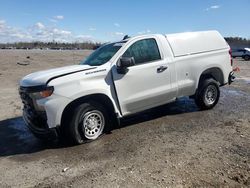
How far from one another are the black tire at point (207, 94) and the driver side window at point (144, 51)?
1.68 meters

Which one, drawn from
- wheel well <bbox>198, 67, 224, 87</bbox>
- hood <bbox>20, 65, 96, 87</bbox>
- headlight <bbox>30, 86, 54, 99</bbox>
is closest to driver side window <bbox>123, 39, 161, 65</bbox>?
hood <bbox>20, 65, 96, 87</bbox>

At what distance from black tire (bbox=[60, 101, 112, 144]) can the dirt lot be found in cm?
19

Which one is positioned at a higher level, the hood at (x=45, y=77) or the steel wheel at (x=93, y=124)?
the hood at (x=45, y=77)

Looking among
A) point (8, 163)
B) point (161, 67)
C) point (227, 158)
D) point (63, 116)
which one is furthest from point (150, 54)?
point (8, 163)

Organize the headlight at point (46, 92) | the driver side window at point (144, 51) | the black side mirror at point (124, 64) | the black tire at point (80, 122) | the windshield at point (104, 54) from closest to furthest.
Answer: the headlight at point (46, 92) < the black tire at point (80, 122) < the black side mirror at point (124, 64) < the windshield at point (104, 54) < the driver side window at point (144, 51)

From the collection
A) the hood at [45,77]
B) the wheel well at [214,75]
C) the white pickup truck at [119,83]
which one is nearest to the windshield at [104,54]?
the white pickup truck at [119,83]

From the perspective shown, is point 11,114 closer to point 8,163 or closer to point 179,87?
point 8,163

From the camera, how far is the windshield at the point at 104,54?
21.6 ft

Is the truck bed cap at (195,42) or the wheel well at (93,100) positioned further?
the truck bed cap at (195,42)

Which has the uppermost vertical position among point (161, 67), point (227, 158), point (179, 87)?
point (161, 67)

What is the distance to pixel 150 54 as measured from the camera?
696cm

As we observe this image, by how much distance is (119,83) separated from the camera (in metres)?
6.33

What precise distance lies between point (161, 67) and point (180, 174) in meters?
3.09

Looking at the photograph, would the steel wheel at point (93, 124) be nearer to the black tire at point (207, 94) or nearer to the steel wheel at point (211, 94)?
the black tire at point (207, 94)
